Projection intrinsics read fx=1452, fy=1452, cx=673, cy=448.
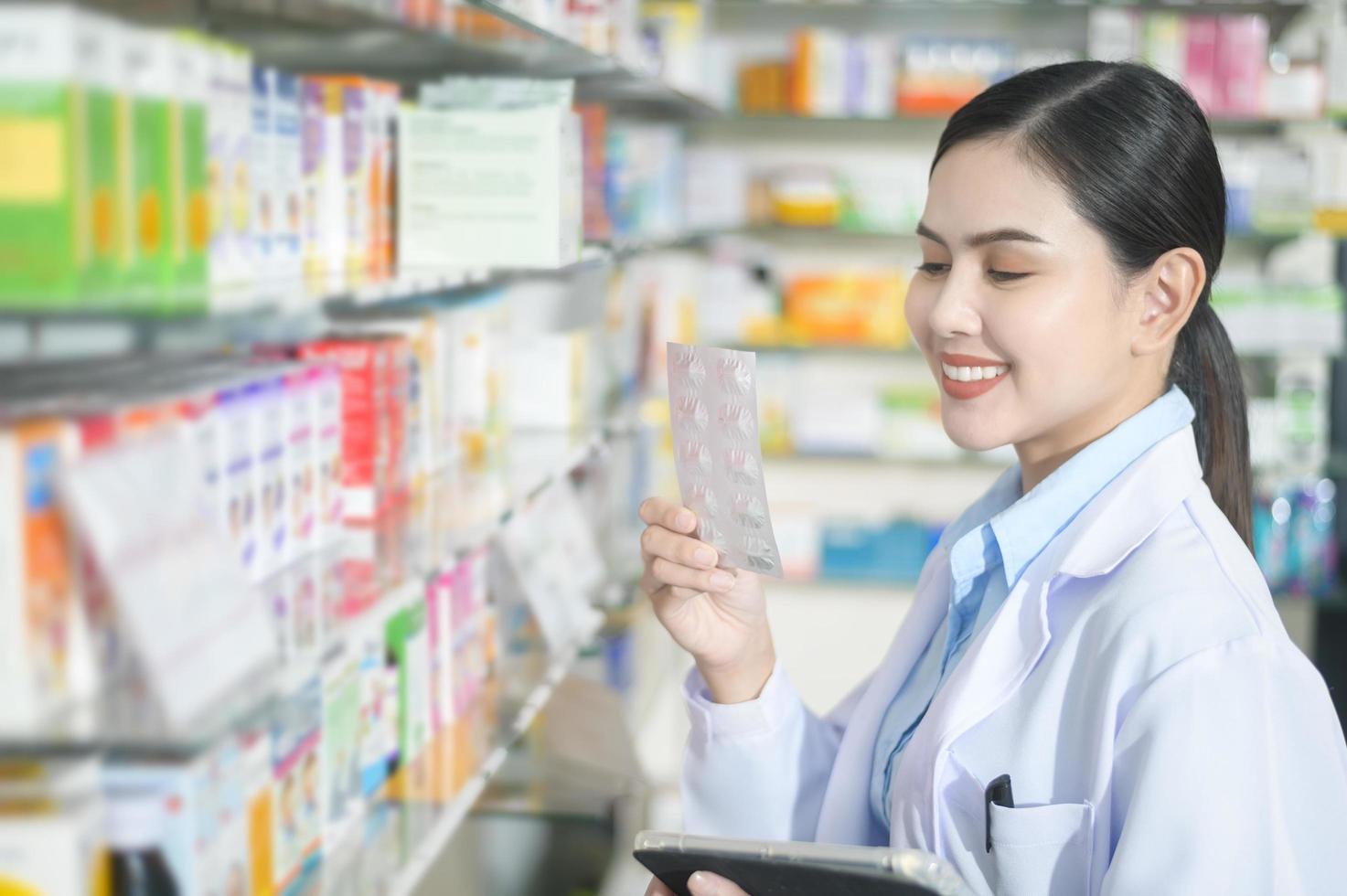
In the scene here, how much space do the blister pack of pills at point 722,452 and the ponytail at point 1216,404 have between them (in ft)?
2.04

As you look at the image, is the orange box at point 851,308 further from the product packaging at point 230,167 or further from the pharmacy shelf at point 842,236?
the product packaging at point 230,167

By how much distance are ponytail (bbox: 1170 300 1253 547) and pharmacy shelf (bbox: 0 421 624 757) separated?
1.02 meters

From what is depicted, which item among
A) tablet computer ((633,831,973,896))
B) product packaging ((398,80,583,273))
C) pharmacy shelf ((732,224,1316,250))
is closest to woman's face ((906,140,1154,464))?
tablet computer ((633,831,973,896))

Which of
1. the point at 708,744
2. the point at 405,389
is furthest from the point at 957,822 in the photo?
the point at 405,389

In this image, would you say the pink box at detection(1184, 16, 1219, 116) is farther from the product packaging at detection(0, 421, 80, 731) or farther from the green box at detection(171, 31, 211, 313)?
the product packaging at detection(0, 421, 80, 731)

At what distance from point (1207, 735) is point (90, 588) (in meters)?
1.04

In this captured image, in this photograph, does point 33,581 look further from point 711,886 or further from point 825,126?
point 825,126

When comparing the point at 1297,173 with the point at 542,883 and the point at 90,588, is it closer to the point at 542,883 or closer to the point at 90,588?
the point at 542,883

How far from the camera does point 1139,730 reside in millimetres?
1465

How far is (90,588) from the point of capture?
117cm

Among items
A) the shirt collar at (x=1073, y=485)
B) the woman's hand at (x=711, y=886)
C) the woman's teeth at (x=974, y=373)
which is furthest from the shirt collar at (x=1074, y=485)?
the woman's hand at (x=711, y=886)

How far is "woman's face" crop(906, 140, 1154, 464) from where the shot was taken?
1.67 meters

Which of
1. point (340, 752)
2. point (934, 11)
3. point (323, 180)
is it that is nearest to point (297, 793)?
point (340, 752)

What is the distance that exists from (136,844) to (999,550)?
1.06 m
